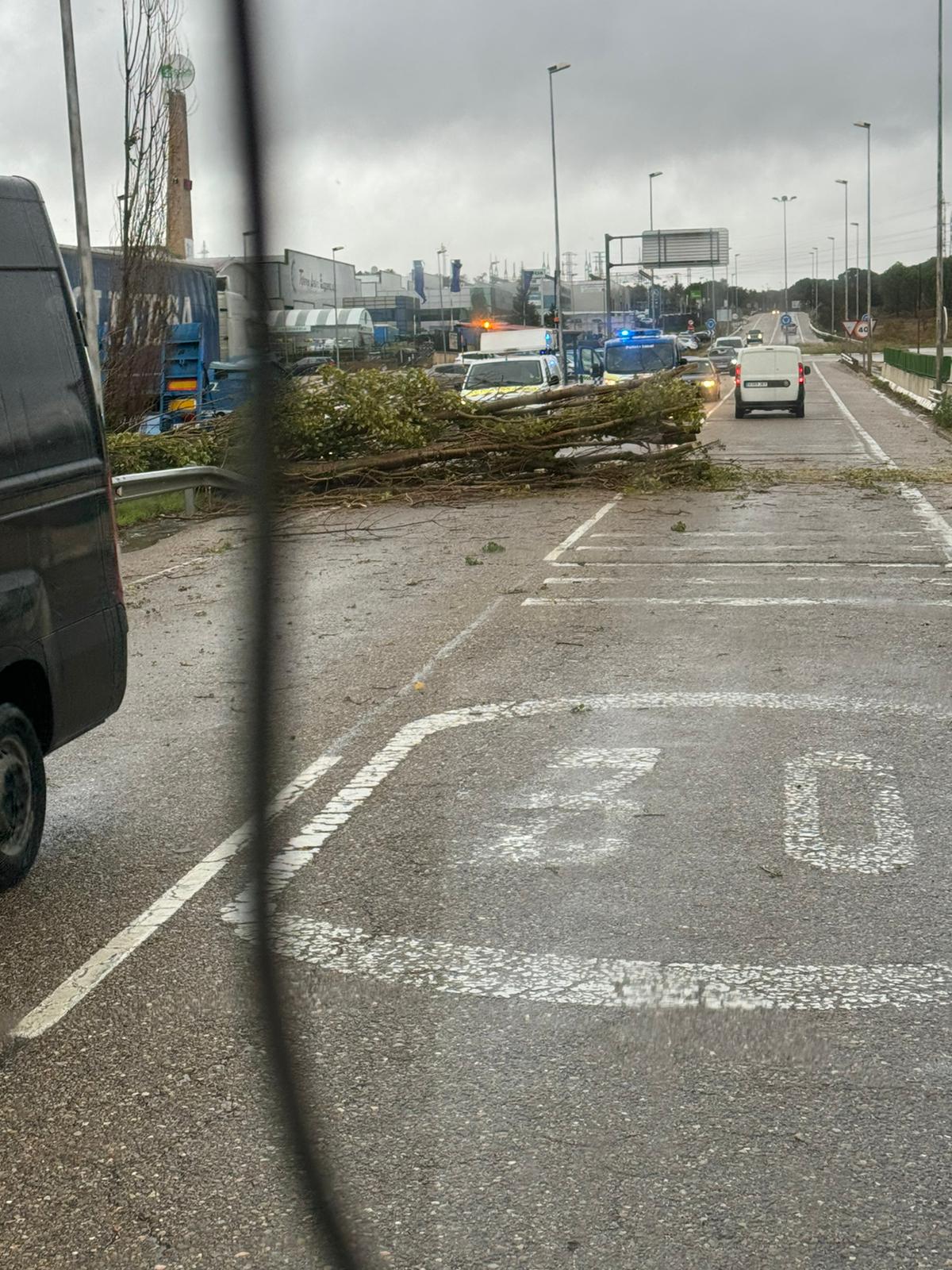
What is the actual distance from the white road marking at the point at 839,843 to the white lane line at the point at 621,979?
1.00 metres

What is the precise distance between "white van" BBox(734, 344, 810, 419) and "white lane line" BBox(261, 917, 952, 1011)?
121 ft

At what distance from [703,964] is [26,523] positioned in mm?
2563

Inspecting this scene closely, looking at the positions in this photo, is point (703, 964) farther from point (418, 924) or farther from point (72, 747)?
point (72, 747)

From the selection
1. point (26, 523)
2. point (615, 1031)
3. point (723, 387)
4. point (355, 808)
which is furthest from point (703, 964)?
point (723, 387)

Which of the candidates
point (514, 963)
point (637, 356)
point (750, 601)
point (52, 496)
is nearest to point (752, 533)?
point (750, 601)

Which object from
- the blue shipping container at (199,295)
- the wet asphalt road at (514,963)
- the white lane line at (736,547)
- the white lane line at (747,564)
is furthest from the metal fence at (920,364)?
the blue shipping container at (199,295)

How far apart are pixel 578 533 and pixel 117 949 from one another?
12.0 metres

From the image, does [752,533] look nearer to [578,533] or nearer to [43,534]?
[578,533]

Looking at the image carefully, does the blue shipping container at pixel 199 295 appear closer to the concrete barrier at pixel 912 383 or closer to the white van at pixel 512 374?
the white van at pixel 512 374

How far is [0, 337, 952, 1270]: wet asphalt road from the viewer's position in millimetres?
3018

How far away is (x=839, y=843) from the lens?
5.63 m

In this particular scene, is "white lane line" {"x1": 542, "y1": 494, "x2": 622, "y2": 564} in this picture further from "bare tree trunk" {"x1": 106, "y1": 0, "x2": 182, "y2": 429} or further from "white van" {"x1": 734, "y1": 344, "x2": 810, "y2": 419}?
"white van" {"x1": 734, "y1": 344, "x2": 810, "y2": 419}

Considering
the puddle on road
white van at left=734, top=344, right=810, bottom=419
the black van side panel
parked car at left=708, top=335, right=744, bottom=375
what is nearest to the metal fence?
white van at left=734, top=344, right=810, bottom=419

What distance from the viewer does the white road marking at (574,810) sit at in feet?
18.3
